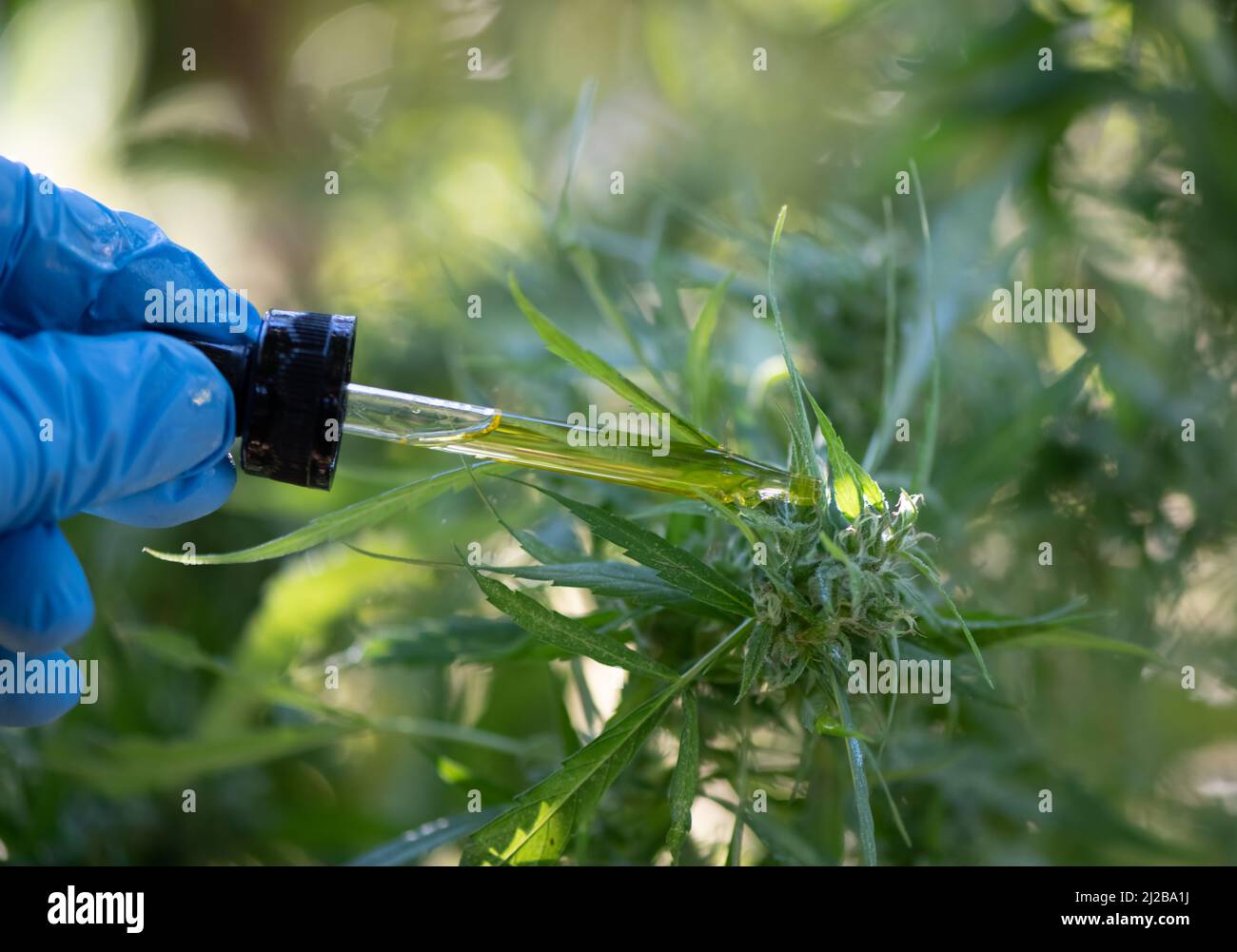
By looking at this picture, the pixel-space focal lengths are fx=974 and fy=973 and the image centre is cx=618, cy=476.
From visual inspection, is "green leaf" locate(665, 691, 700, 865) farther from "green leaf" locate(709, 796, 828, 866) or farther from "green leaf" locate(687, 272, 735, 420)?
"green leaf" locate(687, 272, 735, 420)

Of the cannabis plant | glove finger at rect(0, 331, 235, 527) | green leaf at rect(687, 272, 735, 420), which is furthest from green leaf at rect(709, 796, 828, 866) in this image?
glove finger at rect(0, 331, 235, 527)

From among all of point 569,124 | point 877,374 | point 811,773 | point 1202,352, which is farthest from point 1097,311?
point 569,124

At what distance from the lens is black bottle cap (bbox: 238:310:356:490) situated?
43 cm

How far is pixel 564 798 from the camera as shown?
42 centimetres

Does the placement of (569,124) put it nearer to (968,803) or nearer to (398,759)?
(398,759)

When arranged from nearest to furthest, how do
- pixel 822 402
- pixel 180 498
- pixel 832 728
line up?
pixel 832 728 → pixel 180 498 → pixel 822 402

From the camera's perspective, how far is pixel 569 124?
134 cm

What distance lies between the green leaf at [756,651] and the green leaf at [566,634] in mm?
43

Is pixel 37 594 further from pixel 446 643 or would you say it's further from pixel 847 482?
pixel 847 482

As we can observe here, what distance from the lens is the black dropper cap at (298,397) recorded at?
1.40 ft

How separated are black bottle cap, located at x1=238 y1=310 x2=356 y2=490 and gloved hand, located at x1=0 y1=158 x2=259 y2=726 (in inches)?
1.0

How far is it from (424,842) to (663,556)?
24 centimetres

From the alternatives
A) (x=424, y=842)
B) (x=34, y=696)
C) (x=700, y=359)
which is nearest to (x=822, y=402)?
(x=700, y=359)
